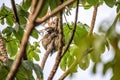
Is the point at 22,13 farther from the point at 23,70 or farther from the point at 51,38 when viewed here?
the point at 23,70

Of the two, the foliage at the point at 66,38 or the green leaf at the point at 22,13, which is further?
the green leaf at the point at 22,13

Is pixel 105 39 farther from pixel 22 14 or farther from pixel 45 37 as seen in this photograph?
pixel 45 37

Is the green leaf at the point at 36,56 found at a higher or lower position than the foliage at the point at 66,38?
lower

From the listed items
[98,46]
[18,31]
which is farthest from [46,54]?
[98,46]

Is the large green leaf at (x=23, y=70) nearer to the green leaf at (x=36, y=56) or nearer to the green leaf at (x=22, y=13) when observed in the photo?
the green leaf at (x=22, y=13)

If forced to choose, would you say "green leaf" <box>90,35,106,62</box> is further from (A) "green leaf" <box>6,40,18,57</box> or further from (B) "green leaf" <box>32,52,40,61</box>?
(B) "green leaf" <box>32,52,40,61</box>

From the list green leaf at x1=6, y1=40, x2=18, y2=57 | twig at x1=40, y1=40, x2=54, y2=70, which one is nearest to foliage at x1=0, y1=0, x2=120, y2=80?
green leaf at x1=6, y1=40, x2=18, y2=57

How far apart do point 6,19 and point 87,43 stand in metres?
1.34

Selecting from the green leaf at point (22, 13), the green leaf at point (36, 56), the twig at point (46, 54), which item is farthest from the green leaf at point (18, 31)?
the green leaf at point (36, 56)

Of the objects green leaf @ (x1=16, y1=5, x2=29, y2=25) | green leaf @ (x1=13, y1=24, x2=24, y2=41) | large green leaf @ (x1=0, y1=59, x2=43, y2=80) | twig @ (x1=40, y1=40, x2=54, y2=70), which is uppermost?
green leaf @ (x1=16, y1=5, x2=29, y2=25)

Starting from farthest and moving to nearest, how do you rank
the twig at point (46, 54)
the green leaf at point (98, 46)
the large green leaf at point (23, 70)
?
the twig at point (46, 54) < the large green leaf at point (23, 70) < the green leaf at point (98, 46)

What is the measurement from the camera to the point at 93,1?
1507mm

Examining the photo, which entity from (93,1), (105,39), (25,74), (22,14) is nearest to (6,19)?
(22,14)

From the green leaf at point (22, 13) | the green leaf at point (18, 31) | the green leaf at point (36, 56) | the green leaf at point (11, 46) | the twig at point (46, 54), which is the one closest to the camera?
the green leaf at point (18, 31)
